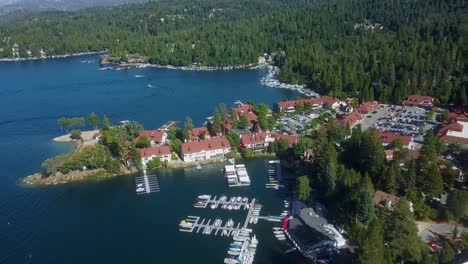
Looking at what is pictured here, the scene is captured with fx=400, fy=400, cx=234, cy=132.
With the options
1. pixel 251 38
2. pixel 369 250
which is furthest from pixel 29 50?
pixel 369 250

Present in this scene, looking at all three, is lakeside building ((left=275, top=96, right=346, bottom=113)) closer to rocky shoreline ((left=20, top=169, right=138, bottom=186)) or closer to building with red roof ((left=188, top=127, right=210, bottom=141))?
building with red roof ((left=188, top=127, right=210, bottom=141))

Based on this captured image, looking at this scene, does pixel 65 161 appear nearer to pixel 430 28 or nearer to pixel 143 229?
pixel 143 229

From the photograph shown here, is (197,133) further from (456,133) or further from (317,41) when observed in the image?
(317,41)

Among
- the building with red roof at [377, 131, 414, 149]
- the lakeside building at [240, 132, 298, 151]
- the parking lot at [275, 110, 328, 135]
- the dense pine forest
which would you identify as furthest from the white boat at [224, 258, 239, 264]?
the dense pine forest

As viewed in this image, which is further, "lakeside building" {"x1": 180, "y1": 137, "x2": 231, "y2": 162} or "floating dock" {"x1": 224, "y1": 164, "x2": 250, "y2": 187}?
"lakeside building" {"x1": 180, "y1": 137, "x2": 231, "y2": 162}

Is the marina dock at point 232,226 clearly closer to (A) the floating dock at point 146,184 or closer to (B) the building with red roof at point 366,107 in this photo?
(A) the floating dock at point 146,184

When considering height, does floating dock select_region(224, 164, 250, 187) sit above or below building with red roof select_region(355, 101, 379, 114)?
below
